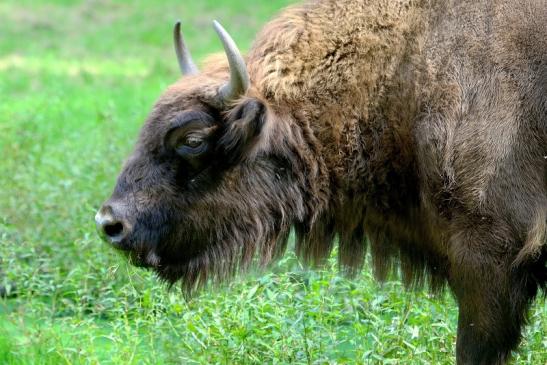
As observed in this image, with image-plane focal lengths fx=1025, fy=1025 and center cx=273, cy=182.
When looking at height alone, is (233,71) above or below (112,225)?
above

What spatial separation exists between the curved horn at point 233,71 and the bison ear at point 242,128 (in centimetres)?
7

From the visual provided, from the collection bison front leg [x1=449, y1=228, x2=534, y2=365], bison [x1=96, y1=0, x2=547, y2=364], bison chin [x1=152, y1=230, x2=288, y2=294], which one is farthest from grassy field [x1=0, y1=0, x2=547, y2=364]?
bison front leg [x1=449, y1=228, x2=534, y2=365]

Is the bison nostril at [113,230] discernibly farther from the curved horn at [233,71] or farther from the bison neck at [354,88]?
the bison neck at [354,88]

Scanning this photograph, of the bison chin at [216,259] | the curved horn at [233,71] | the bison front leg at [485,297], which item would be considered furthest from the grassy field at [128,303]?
the curved horn at [233,71]

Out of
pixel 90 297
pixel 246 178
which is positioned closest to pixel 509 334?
pixel 246 178

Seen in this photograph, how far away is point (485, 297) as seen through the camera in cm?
466

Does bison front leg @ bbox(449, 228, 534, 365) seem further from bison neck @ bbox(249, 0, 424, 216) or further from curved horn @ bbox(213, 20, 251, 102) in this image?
curved horn @ bbox(213, 20, 251, 102)

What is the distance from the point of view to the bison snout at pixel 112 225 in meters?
4.77

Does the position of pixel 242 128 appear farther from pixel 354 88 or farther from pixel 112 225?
pixel 112 225

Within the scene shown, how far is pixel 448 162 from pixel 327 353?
1.35m

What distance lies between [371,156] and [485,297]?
85 cm

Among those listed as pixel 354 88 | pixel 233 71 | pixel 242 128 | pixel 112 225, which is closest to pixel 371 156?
pixel 354 88

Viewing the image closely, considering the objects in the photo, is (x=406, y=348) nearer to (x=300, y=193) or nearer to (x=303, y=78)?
(x=300, y=193)

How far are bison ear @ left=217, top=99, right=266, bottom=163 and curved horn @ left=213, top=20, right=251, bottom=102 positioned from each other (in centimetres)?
7
